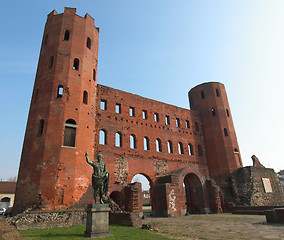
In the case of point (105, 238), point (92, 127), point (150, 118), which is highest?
point (150, 118)

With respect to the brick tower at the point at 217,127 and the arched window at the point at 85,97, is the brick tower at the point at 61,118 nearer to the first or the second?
the arched window at the point at 85,97

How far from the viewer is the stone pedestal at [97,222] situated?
777 centimetres

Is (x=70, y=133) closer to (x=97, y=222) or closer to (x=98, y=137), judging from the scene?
(x=98, y=137)

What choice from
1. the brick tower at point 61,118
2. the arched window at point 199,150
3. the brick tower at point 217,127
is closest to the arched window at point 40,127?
the brick tower at point 61,118

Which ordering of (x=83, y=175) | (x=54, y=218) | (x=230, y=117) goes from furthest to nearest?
1. (x=230, y=117)
2. (x=83, y=175)
3. (x=54, y=218)

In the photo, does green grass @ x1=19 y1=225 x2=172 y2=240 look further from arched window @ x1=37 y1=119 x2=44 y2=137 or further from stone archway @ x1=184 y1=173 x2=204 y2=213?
stone archway @ x1=184 y1=173 x2=204 y2=213

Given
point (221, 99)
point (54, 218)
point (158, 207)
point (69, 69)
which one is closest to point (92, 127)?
point (69, 69)

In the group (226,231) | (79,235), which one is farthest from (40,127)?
(226,231)

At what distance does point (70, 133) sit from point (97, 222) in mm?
8137

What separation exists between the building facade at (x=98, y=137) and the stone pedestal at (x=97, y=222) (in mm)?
5579

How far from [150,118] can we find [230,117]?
472 inches

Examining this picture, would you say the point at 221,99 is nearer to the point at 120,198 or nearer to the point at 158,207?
the point at 158,207

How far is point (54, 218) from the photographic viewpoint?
441 inches

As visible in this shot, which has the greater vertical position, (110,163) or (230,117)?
(230,117)
